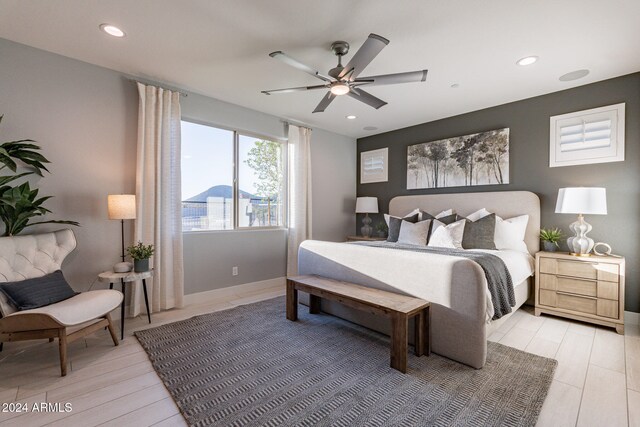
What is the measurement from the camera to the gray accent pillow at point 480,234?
331 centimetres

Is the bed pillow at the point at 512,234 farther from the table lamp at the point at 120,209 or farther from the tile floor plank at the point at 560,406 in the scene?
the table lamp at the point at 120,209

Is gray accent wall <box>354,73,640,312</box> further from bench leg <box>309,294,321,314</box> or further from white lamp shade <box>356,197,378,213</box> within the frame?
bench leg <box>309,294,321,314</box>

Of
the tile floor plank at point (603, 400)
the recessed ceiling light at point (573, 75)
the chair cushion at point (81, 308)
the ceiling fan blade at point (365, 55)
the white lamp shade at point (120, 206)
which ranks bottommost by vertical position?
the tile floor plank at point (603, 400)

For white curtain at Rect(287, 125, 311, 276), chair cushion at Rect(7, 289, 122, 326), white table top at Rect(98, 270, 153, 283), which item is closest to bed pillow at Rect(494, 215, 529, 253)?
white curtain at Rect(287, 125, 311, 276)

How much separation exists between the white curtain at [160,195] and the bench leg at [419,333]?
269 centimetres

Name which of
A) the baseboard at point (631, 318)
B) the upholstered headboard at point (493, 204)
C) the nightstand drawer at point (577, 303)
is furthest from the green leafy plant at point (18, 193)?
the baseboard at point (631, 318)

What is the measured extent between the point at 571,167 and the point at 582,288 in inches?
56.1

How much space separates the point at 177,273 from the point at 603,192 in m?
4.68

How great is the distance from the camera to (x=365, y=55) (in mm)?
2027

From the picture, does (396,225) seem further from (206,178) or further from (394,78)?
(206,178)

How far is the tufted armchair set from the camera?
1.93 meters

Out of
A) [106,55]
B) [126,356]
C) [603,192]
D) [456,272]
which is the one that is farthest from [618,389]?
[106,55]

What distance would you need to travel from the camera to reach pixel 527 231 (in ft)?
11.5

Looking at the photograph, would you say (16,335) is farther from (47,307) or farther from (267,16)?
(267,16)
